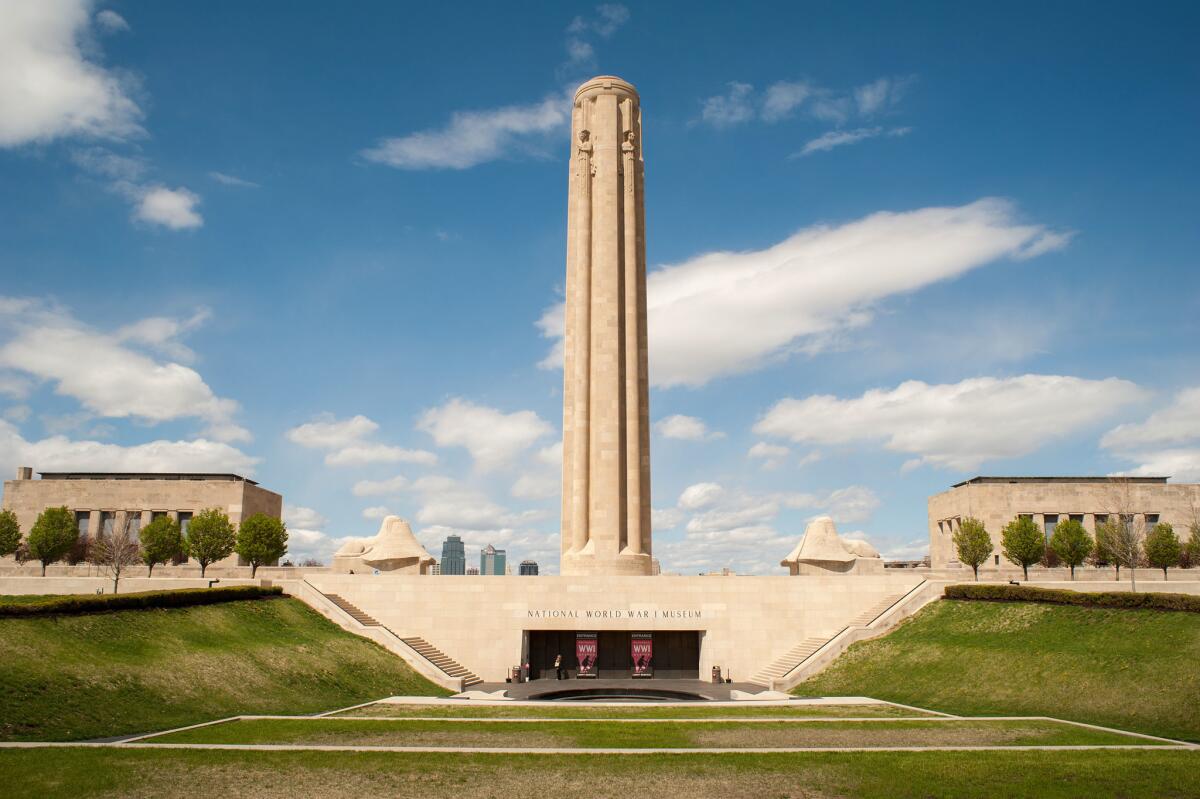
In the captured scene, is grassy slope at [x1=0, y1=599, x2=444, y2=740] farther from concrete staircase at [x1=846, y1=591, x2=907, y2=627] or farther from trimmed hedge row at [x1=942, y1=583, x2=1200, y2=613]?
trimmed hedge row at [x1=942, y1=583, x2=1200, y2=613]

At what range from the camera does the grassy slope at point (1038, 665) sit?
28656 millimetres

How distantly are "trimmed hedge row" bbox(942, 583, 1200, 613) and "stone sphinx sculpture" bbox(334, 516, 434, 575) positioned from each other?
1258 inches

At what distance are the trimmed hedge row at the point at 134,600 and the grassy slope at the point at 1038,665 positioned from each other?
27.5 meters

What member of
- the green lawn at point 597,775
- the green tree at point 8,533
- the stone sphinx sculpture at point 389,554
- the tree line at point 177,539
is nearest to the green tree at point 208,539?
the tree line at point 177,539

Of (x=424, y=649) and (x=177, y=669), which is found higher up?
(x=177, y=669)

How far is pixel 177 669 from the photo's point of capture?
3164cm

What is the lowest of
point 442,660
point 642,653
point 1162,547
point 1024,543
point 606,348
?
point 442,660

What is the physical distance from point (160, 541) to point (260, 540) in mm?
6323

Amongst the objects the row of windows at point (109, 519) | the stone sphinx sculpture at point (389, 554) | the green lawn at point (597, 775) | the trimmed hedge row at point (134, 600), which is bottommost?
the green lawn at point (597, 775)

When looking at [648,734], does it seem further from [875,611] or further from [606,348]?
[606,348]

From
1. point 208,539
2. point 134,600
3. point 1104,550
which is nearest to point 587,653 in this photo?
point 134,600

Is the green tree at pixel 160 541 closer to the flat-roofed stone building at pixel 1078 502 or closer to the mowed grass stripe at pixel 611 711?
the mowed grass stripe at pixel 611 711

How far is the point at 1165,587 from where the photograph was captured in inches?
1821

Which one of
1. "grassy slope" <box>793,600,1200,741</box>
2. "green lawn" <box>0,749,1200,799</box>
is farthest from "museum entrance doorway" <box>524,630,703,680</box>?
"green lawn" <box>0,749,1200,799</box>
